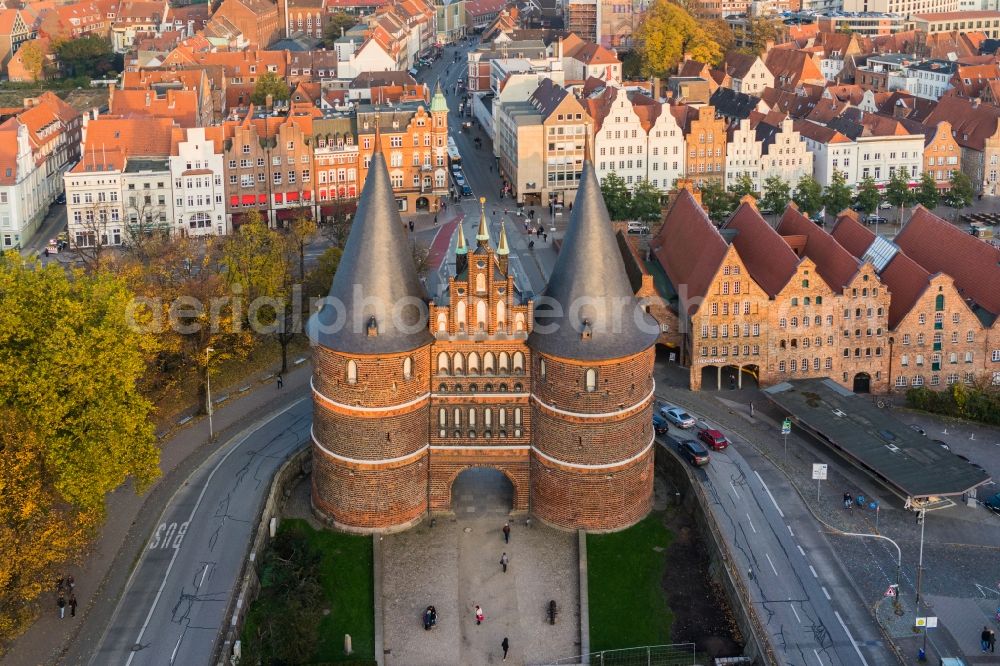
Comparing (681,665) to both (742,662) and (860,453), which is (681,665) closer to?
(742,662)

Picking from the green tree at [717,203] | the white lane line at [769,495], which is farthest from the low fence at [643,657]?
the green tree at [717,203]

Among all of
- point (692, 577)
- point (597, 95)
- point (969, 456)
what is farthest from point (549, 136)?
point (692, 577)

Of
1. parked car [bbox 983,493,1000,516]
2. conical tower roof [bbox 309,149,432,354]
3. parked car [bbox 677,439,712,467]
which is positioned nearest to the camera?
conical tower roof [bbox 309,149,432,354]

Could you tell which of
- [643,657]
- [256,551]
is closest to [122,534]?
[256,551]

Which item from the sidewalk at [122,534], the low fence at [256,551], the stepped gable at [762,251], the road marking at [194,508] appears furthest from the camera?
the stepped gable at [762,251]

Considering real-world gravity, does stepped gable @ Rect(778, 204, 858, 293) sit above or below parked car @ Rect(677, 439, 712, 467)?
above

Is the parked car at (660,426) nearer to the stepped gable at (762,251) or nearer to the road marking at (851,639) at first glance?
the stepped gable at (762,251)

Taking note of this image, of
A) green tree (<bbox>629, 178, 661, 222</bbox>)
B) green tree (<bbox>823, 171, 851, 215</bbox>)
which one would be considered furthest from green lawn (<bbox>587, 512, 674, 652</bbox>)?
green tree (<bbox>823, 171, 851, 215</bbox>)

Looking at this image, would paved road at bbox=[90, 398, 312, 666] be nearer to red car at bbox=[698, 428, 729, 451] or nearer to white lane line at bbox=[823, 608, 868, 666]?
red car at bbox=[698, 428, 729, 451]
